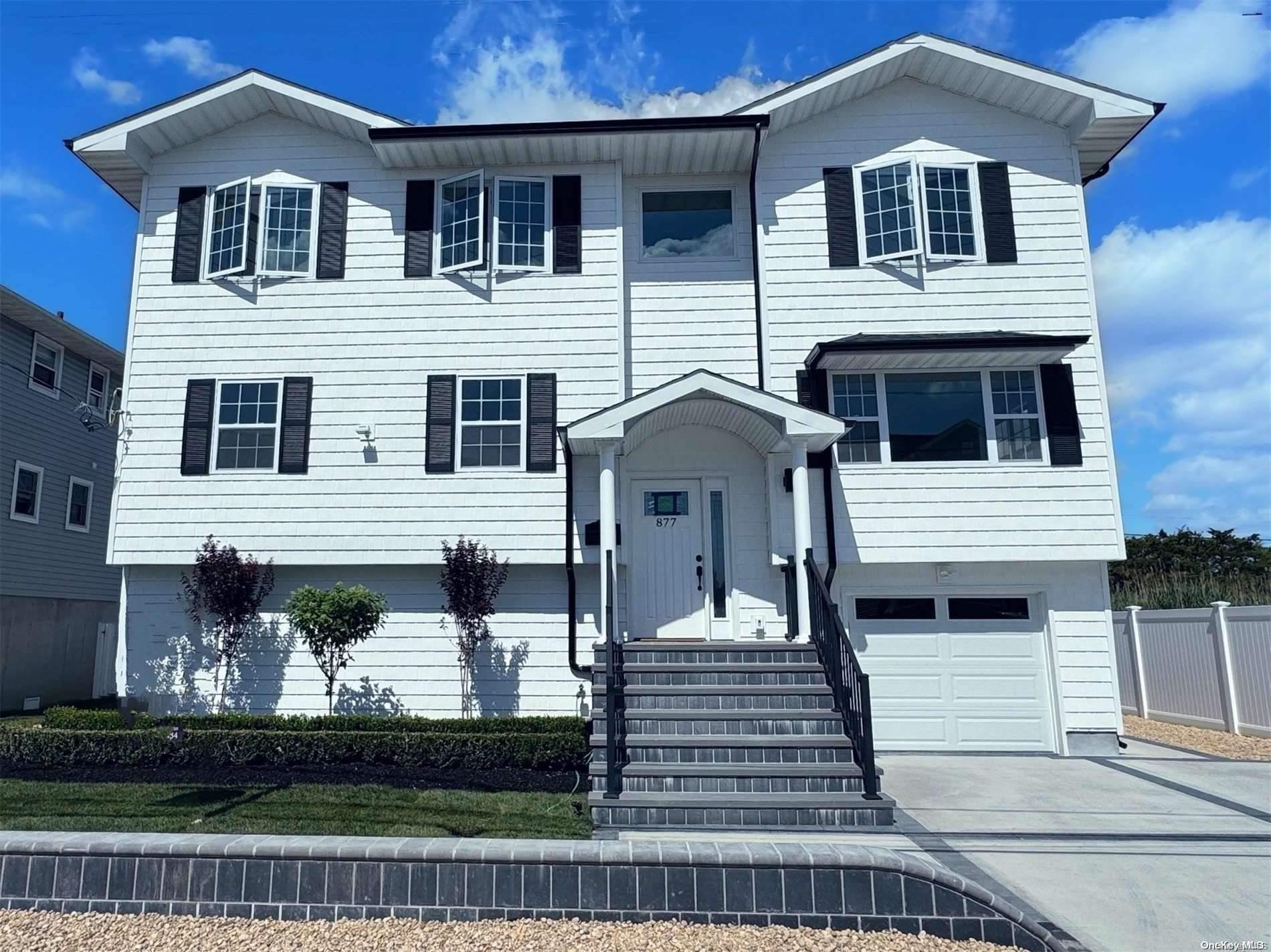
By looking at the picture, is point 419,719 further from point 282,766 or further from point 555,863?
point 555,863

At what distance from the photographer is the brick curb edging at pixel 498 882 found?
4.59 metres

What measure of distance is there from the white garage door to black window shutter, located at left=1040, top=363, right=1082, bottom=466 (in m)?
1.86

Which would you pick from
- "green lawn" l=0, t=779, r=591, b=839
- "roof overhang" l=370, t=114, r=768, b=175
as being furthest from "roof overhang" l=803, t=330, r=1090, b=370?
"green lawn" l=0, t=779, r=591, b=839

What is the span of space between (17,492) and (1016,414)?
56.0ft

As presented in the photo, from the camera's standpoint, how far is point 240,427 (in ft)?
35.1

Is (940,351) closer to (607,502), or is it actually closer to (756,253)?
(756,253)

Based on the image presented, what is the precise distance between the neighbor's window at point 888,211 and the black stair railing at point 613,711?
588cm

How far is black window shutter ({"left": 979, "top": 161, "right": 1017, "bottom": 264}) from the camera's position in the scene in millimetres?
10648

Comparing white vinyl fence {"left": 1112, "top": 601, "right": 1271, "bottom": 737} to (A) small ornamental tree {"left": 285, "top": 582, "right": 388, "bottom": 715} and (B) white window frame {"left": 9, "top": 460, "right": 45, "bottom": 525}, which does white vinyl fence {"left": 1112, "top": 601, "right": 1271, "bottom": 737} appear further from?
(B) white window frame {"left": 9, "top": 460, "right": 45, "bottom": 525}

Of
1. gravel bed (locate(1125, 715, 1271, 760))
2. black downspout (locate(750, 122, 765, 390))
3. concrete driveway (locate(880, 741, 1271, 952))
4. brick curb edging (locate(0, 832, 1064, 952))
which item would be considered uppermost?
black downspout (locate(750, 122, 765, 390))

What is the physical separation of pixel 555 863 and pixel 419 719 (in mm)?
4912

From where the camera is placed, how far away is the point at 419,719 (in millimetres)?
9172

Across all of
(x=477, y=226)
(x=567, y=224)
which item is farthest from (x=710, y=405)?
(x=477, y=226)

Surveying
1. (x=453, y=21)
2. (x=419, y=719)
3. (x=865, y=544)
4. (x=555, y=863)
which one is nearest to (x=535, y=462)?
(x=419, y=719)
